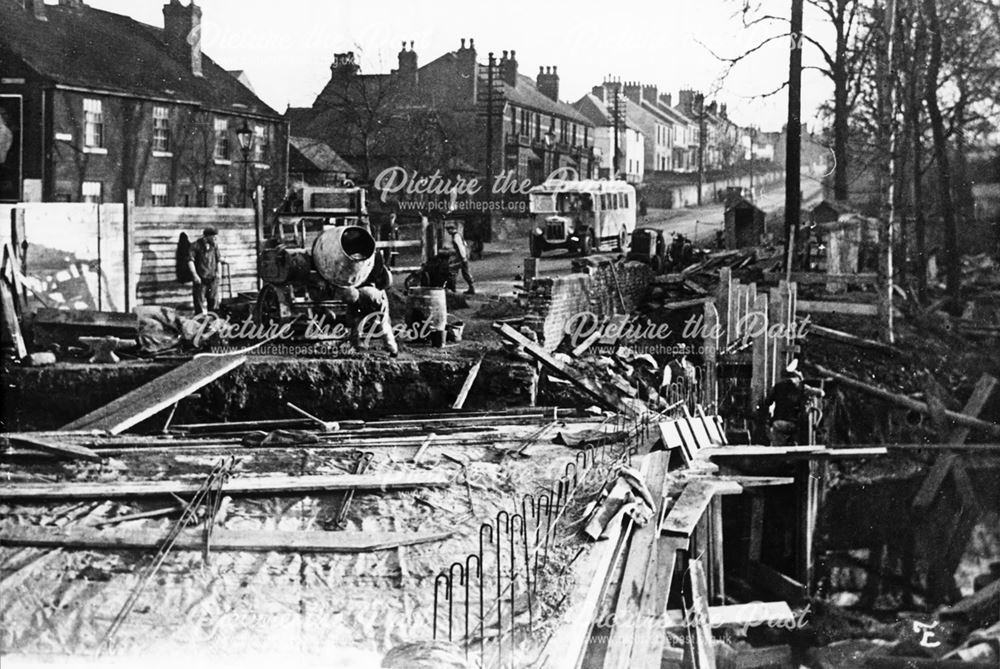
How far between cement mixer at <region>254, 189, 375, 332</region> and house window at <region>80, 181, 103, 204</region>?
13380 millimetres

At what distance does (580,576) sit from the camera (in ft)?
20.7

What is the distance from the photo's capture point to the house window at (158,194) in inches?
1123

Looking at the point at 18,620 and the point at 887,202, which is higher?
the point at 887,202

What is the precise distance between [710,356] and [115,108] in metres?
20.2

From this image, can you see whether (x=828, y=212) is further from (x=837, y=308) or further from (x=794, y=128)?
(x=837, y=308)

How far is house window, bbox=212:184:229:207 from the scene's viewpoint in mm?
30453

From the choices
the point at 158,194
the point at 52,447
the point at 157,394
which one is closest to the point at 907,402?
the point at 157,394

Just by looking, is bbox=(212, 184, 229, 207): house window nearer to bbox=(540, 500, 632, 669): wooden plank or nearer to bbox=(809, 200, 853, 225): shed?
bbox=(809, 200, 853, 225): shed

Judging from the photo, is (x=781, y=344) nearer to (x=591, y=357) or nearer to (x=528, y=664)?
(x=591, y=357)

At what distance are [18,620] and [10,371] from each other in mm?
7183

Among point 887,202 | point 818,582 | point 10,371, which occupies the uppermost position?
point 887,202

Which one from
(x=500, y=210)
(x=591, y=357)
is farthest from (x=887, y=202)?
(x=500, y=210)

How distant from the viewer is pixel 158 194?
28.7 meters

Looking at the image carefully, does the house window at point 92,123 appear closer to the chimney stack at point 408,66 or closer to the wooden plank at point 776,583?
the chimney stack at point 408,66
